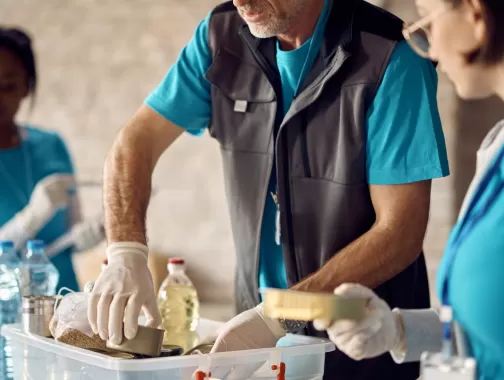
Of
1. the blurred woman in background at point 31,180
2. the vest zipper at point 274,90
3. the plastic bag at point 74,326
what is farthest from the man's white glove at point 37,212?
the plastic bag at point 74,326

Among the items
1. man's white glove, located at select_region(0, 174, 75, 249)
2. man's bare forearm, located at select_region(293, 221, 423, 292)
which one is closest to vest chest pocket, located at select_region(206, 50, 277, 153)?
man's bare forearm, located at select_region(293, 221, 423, 292)

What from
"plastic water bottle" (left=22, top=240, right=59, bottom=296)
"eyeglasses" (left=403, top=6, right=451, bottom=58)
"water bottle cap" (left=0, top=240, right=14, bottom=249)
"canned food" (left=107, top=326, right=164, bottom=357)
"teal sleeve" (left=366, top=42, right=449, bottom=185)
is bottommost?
"plastic water bottle" (left=22, top=240, right=59, bottom=296)

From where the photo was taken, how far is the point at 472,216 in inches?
41.6

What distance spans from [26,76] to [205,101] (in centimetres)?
128

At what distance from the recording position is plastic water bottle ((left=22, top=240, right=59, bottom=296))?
6.66 feet

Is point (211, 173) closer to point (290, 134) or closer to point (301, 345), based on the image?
point (290, 134)

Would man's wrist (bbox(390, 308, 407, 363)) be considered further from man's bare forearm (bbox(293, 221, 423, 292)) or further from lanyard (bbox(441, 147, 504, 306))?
man's bare forearm (bbox(293, 221, 423, 292))

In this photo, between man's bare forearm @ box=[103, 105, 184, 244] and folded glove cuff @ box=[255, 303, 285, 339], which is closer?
folded glove cuff @ box=[255, 303, 285, 339]

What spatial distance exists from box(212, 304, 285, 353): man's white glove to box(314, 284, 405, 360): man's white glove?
0.32m

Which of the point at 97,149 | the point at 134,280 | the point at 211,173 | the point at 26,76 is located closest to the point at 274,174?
the point at 134,280

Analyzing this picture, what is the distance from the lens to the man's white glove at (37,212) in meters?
2.72

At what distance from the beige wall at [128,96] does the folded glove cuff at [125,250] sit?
296 centimetres

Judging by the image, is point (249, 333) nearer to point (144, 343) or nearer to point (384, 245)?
point (144, 343)

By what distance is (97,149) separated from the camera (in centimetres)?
492
